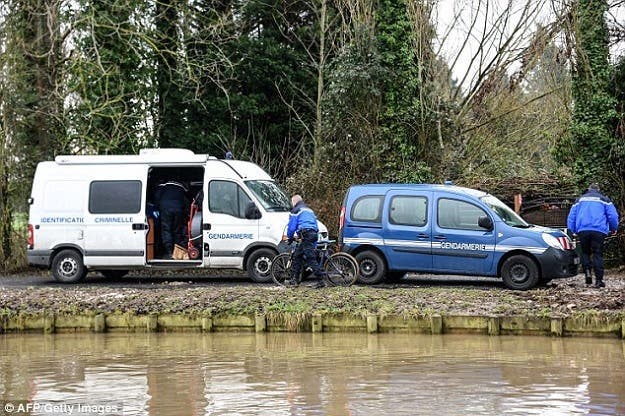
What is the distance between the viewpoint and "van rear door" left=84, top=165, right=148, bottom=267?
21.3 metres

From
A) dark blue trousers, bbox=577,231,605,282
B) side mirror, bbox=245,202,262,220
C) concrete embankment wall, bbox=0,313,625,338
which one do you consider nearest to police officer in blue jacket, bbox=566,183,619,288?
dark blue trousers, bbox=577,231,605,282

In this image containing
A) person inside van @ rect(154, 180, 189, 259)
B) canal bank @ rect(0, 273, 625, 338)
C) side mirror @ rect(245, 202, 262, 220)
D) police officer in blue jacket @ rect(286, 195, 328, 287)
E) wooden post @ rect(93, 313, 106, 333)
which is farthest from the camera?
person inside van @ rect(154, 180, 189, 259)

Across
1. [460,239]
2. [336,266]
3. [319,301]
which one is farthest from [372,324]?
[460,239]

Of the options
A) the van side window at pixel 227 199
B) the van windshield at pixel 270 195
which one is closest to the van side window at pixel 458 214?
the van windshield at pixel 270 195

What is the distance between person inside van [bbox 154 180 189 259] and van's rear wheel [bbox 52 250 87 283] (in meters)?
1.70

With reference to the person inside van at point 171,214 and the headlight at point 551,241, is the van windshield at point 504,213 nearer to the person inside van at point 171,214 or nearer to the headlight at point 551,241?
the headlight at point 551,241

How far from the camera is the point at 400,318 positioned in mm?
14656

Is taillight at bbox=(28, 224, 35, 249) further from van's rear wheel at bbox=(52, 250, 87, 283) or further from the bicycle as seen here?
the bicycle

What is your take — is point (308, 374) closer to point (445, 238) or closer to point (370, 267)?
point (445, 238)

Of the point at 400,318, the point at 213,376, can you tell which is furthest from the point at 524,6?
the point at 213,376

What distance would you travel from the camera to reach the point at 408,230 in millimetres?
19750

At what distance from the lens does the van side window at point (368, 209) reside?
2006 cm

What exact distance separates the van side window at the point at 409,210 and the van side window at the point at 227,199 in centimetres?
288

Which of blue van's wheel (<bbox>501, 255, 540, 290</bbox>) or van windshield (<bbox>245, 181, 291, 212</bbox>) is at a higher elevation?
van windshield (<bbox>245, 181, 291, 212</bbox>)
